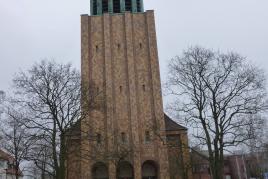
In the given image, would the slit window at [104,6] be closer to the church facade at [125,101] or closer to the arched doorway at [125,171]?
the church facade at [125,101]

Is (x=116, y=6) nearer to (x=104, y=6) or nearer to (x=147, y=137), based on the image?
(x=104, y=6)

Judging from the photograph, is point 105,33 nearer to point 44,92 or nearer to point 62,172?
point 44,92

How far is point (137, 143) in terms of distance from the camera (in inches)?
1357

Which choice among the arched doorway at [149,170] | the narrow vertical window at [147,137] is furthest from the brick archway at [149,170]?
the narrow vertical window at [147,137]

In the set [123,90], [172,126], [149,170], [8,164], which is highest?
[123,90]

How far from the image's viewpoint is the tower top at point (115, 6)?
40000mm

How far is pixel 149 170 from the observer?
115 feet

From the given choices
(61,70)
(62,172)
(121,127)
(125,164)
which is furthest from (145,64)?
(62,172)

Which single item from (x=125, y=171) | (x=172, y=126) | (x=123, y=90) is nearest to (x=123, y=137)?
(x=125, y=171)

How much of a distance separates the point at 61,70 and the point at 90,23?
18.8 meters

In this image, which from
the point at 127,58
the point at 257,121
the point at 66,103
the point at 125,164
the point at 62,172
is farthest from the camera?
the point at 127,58

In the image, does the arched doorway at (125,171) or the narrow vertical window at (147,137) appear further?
the narrow vertical window at (147,137)

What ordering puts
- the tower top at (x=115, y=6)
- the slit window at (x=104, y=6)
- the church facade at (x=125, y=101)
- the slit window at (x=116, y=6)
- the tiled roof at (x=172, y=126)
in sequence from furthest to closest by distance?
the slit window at (x=116, y=6)
the slit window at (x=104, y=6)
the tower top at (x=115, y=6)
the tiled roof at (x=172, y=126)
the church facade at (x=125, y=101)

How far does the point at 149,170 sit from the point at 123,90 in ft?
28.5
